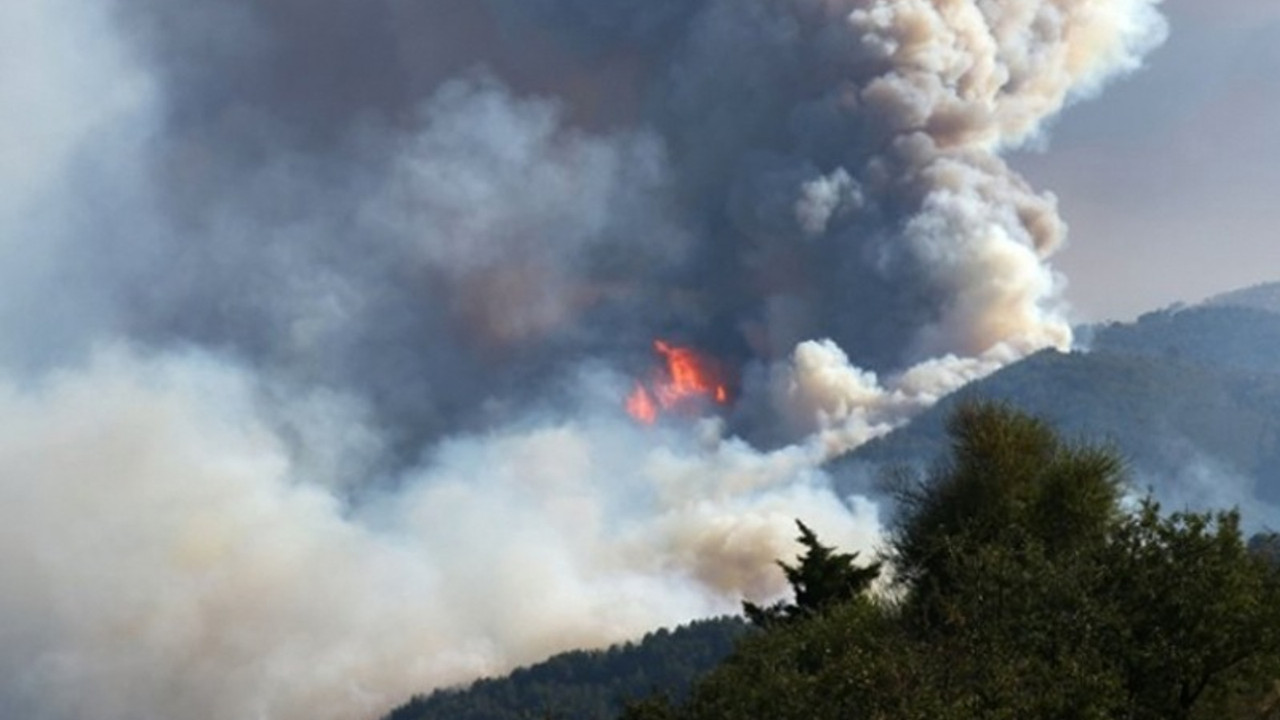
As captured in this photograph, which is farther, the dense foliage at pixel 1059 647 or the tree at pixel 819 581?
the tree at pixel 819 581

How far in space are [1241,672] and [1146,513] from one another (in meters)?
9.39

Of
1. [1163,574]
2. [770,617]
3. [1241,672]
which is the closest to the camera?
[1241,672]

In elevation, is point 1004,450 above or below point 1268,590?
above

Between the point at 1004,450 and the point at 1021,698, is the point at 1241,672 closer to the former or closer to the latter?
the point at 1021,698

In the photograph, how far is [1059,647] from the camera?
188 feet

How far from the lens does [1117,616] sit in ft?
190

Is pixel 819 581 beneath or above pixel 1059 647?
above

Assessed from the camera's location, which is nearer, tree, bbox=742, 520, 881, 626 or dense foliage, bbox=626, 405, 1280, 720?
dense foliage, bbox=626, 405, 1280, 720

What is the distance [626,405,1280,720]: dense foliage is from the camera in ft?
170

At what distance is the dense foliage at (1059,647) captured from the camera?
170 ft

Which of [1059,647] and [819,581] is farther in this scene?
[819,581]

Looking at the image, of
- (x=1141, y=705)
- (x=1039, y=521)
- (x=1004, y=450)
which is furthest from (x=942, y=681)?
(x=1004, y=450)

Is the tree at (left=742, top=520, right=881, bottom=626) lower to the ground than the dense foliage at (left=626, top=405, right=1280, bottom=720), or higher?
higher

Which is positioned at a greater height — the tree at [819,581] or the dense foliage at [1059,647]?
the tree at [819,581]
